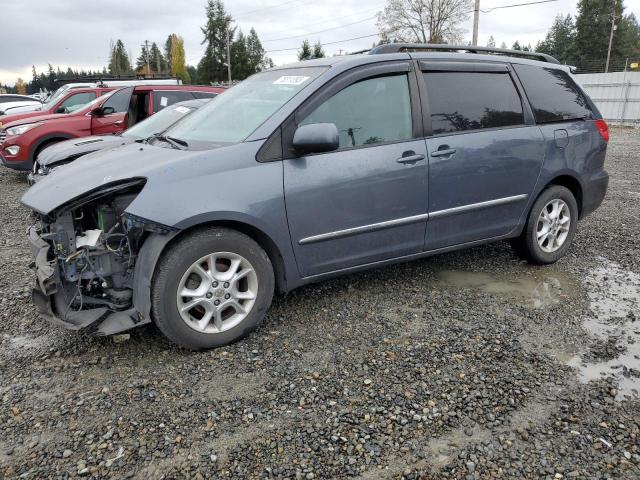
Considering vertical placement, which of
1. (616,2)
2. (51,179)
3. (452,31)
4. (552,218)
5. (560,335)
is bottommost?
(560,335)

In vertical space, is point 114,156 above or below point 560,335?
above

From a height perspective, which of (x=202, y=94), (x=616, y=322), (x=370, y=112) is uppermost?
(x=202, y=94)

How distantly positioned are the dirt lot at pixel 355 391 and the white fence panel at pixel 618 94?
22459 millimetres

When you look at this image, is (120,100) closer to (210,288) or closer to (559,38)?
(210,288)

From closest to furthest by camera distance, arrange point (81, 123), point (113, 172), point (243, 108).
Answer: point (113, 172) → point (243, 108) → point (81, 123)

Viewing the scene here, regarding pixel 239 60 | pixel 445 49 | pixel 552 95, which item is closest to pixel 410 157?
pixel 445 49

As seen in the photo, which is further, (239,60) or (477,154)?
(239,60)

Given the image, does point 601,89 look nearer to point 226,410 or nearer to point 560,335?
point 560,335

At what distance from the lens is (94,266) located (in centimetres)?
305

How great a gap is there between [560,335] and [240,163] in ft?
7.91

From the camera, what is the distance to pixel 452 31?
45719mm

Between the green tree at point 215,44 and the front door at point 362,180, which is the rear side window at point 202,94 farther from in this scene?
the green tree at point 215,44

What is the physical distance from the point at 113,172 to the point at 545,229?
3.70m

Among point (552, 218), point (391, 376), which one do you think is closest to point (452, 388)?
point (391, 376)
